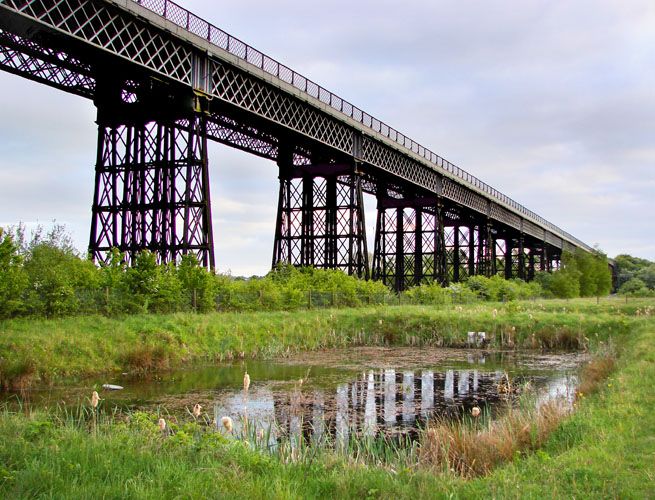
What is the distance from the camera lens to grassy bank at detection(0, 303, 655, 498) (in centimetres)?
575

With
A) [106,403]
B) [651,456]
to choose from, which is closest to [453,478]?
[651,456]

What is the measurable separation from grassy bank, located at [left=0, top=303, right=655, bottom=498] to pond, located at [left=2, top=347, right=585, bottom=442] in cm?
191

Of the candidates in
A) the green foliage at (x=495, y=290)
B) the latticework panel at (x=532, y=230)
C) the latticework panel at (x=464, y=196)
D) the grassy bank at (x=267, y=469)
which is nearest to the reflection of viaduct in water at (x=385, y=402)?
the grassy bank at (x=267, y=469)

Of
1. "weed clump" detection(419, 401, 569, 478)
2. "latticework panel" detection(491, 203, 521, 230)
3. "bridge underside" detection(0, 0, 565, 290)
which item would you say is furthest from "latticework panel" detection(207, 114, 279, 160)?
"latticework panel" detection(491, 203, 521, 230)

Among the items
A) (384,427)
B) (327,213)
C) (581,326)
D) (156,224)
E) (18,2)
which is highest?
(18,2)

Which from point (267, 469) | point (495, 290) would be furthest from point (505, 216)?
point (267, 469)

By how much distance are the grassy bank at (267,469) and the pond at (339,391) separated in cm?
191

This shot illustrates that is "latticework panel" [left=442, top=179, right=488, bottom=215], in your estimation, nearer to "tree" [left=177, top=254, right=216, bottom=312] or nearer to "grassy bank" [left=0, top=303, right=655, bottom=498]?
"tree" [left=177, top=254, right=216, bottom=312]

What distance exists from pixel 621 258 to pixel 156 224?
16187 cm

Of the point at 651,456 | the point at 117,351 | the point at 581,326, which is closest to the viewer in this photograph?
the point at 651,456

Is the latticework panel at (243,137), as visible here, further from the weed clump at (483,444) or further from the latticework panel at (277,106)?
the weed clump at (483,444)

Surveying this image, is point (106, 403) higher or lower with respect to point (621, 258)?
lower

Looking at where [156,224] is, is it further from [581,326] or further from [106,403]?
[581,326]

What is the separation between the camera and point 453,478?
6.83m
